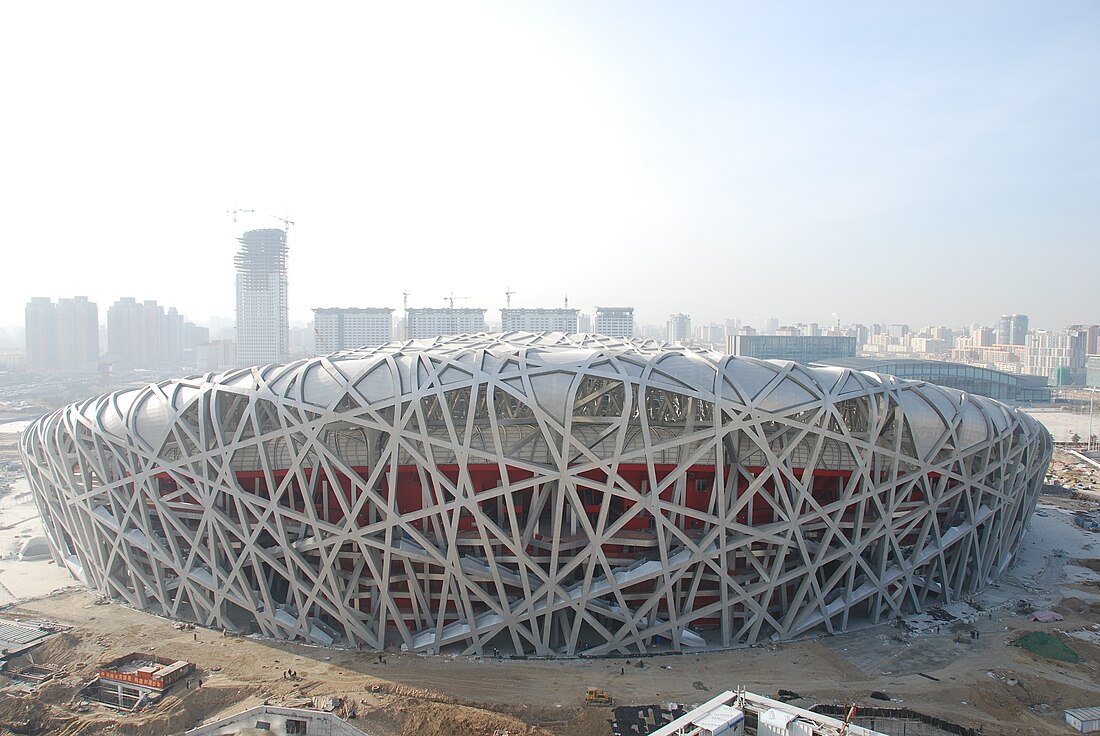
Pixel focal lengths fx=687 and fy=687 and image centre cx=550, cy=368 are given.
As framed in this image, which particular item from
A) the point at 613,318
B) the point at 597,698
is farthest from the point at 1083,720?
the point at 613,318

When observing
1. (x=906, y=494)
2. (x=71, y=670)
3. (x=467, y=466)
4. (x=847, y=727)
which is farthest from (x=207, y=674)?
(x=906, y=494)

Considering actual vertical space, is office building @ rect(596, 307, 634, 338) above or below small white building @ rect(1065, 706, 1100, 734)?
above

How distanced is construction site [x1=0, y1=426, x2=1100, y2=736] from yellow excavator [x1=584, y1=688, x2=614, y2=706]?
0.08 m

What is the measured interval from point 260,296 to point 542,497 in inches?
6086

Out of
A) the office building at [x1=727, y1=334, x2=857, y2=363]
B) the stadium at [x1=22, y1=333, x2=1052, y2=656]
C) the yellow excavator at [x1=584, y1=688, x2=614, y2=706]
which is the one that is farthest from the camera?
the office building at [x1=727, y1=334, x2=857, y2=363]

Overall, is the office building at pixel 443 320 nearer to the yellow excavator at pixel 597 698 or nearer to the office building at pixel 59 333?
the office building at pixel 59 333

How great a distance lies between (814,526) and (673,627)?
817 cm

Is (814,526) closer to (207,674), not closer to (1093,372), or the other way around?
(207,674)

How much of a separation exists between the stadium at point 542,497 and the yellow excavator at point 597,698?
3785mm

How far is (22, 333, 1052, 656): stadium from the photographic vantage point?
30.6 meters

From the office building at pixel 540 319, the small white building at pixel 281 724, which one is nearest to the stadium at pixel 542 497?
the small white building at pixel 281 724

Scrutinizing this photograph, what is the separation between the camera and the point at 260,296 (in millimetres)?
166500

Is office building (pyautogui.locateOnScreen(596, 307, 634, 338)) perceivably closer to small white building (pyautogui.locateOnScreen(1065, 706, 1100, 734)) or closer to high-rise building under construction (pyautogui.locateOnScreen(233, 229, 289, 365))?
high-rise building under construction (pyautogui.locateOnScreen(233, 229, 289, 365))

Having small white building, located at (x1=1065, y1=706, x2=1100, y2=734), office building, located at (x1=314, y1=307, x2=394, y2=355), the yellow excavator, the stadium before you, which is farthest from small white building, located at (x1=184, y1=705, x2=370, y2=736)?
office building, located at (x1=314, y1=307, x2=394, y2=355)
